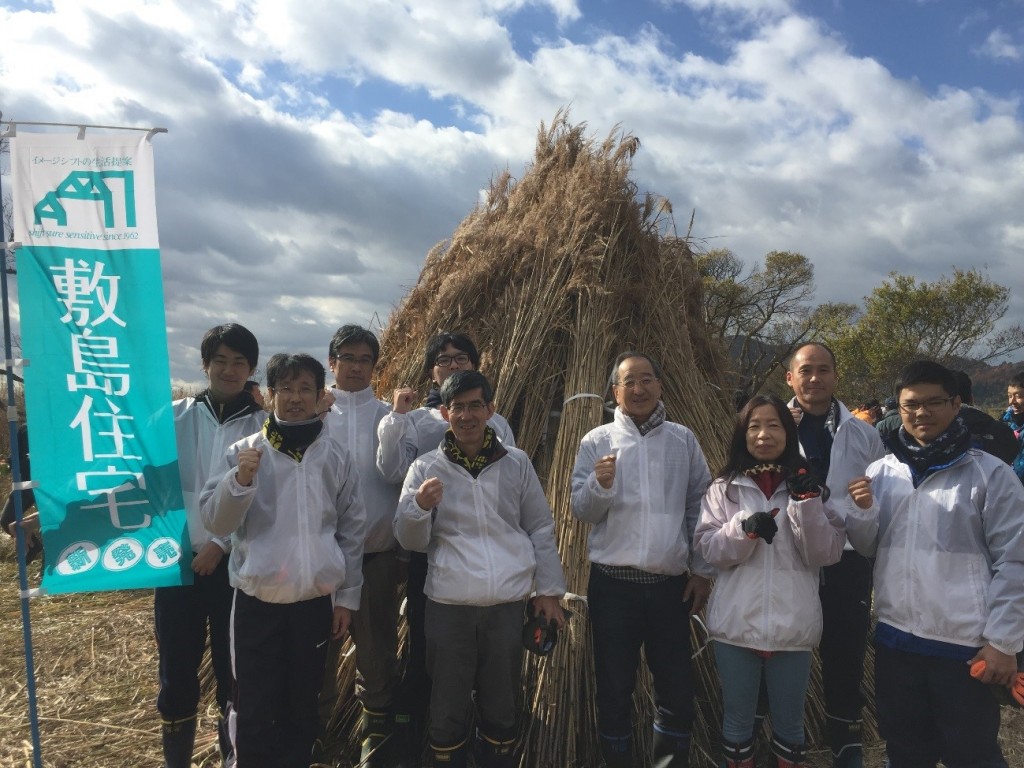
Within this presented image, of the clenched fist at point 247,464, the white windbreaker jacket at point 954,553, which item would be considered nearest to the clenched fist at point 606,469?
the white windbreaker jacket at point 954,553

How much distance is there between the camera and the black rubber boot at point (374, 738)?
9.96ft

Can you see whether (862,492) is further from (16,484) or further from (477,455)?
(16,484)

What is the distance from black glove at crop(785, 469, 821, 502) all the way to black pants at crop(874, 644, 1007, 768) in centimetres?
56

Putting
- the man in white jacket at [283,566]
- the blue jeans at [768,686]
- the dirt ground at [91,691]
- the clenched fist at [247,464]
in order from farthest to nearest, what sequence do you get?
the dirt ground at [91,691] < the blue jeans at [768,686] < the man in white jacket at [283,566] < the clenched fist at [247,464]

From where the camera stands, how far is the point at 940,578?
228cm

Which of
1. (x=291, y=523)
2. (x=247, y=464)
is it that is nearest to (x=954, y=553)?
(x=291, y=523)

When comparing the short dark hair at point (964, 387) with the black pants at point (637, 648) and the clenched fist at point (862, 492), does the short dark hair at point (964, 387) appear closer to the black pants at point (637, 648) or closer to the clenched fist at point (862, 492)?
the clenched fist at point (862, 492)

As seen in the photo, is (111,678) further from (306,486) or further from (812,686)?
(812,686)

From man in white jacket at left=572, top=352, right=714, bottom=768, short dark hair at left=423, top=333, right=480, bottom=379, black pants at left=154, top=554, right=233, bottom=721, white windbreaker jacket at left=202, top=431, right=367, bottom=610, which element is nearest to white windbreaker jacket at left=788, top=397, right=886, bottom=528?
man in white jacket at left=572, top=352, right=714, bottom=768

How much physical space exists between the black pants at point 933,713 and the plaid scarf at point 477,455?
58.9 inches

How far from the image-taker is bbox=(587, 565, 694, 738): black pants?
8.80 ft

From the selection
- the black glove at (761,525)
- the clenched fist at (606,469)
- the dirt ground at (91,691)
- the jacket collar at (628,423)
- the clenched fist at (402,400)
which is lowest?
the dirt ground at (91,691)

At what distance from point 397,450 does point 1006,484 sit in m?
2.12

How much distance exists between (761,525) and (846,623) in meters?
0.85
